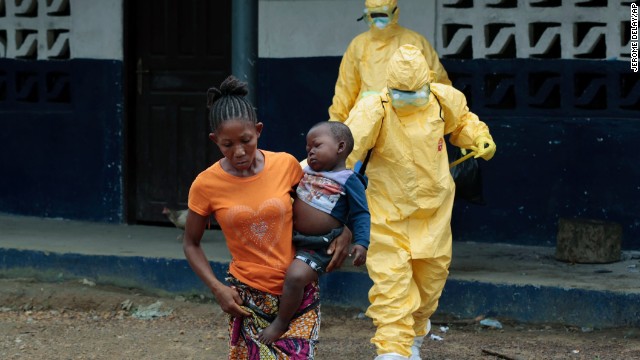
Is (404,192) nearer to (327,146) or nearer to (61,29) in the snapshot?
(327,146)

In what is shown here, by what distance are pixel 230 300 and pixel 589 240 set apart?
4.02 m

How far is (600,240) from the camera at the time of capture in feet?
24.6

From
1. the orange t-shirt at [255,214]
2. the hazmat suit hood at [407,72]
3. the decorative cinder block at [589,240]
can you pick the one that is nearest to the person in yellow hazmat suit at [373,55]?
the decorative cinder block at [589,240]

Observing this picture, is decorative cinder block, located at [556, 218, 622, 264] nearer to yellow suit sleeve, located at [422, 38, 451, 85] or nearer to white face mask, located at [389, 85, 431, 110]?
yellow suit sleeve, located at [422, 38, 451, 85]

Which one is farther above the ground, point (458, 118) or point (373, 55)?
point (373, 55)

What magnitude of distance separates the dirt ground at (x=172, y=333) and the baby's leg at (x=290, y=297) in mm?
2279

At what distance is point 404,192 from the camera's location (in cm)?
582

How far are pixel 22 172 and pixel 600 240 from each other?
4.87 m

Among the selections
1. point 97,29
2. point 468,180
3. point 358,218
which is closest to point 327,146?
point 358,218

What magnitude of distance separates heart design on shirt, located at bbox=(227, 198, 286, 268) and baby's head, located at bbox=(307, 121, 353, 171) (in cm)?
26

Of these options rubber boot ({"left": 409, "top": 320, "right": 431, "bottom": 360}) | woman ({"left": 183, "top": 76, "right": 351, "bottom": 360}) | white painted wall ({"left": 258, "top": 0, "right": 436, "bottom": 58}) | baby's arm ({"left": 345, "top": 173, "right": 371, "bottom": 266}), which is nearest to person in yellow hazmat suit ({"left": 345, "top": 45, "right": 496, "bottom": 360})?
rubber boot ({"left": 409, "top": 320, "right": 431, "bottom": 360})

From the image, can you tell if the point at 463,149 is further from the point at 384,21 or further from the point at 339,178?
the point at 339,178

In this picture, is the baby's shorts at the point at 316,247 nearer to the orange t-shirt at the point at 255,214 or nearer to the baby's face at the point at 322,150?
the orange t-shirt at the point at 255,214

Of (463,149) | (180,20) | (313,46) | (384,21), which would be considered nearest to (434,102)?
(463,149)
